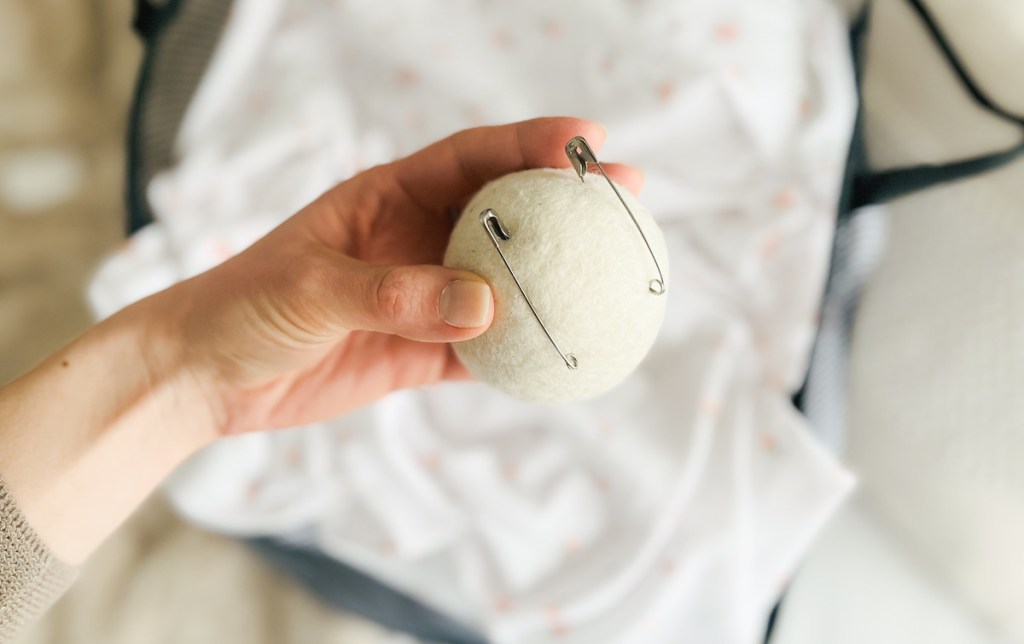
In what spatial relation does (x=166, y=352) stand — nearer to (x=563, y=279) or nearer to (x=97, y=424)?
(x=97, y=424)

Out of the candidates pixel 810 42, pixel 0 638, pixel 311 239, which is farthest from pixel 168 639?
pixel 810 42

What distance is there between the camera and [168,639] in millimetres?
885

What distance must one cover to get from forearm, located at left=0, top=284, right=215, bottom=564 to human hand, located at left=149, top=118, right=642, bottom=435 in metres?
0.02

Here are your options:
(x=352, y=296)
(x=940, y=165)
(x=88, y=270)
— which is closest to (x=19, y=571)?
(x=352, y=296)

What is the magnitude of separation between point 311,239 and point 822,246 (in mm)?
644

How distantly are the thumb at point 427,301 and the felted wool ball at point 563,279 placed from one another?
2cm

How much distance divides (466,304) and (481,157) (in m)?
0.23

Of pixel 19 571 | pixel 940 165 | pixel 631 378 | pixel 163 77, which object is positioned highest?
pixel 163 77

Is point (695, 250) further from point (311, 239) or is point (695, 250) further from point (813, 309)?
point (311, 239)

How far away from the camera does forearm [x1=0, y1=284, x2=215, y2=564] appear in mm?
606

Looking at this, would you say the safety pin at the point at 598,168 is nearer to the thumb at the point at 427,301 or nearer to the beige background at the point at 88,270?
the thumb at the point at 427,301

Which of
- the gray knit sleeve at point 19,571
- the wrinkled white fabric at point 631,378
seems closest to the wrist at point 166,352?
the gray knit sleeve at point 19,571

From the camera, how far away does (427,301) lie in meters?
0.47

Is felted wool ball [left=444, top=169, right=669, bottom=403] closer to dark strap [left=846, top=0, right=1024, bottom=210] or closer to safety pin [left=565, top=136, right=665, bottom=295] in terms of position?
safety pin [left=565, top=136, right=665, bottom=295]
